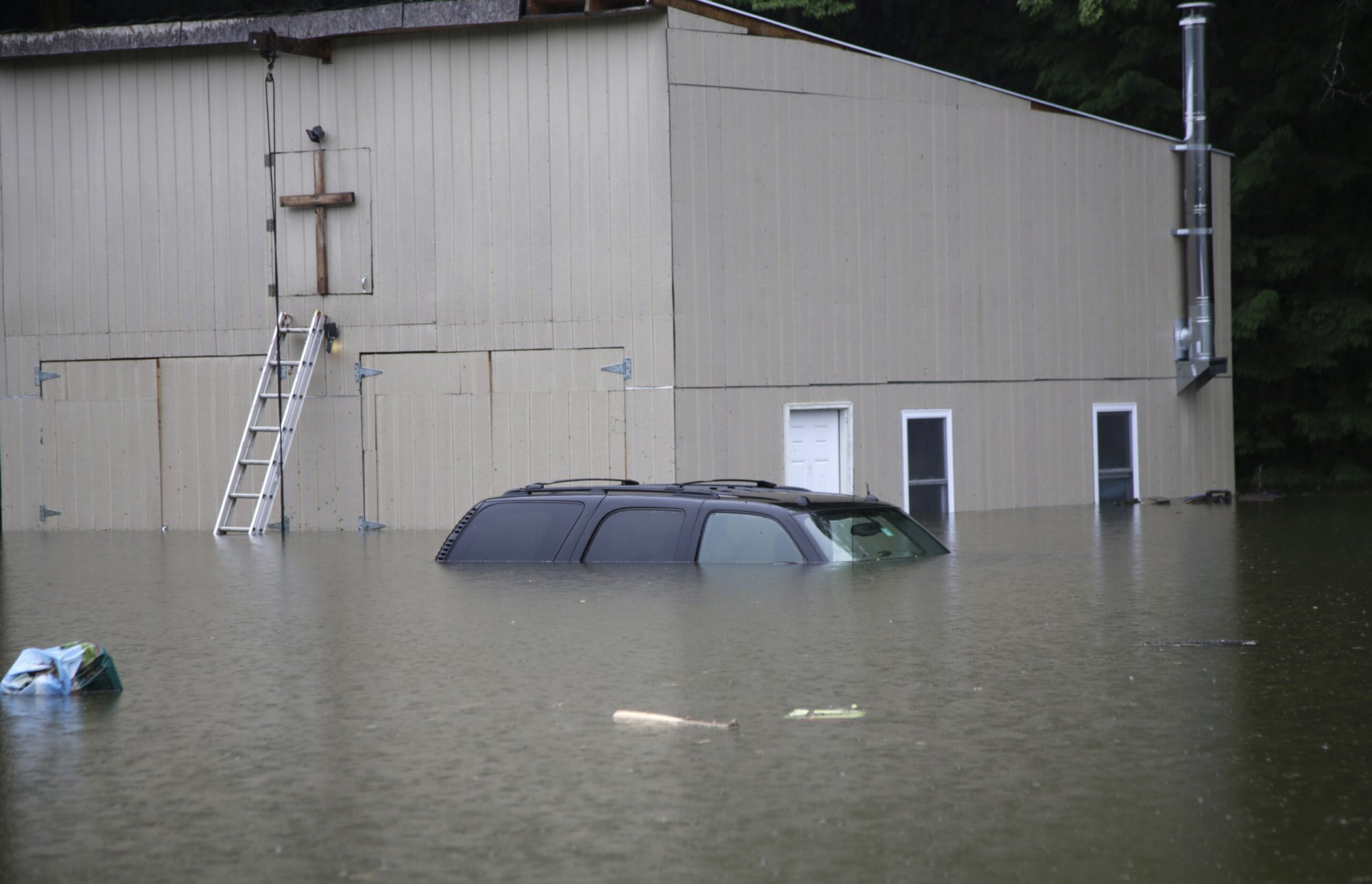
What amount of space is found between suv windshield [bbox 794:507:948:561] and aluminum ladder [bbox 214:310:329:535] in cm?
1053

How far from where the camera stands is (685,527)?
13797 millimetres

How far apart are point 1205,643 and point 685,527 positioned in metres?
4.72

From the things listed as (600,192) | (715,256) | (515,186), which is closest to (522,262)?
(515,186)

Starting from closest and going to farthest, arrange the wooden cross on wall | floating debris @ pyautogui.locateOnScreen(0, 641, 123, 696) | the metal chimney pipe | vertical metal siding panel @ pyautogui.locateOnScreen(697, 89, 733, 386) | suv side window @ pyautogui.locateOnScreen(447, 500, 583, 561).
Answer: floating debris @ pyautogui.locateOnScreen(0, 641, 123, 696) < suv side window @ pyautogui.locateOnScreen(447, 500, 583, 561) < vertical metal siding panel @ pyautogui.locateOnScreen(697, 89, 733, 386) < the wooden cross on wall < the metal chimney pipe

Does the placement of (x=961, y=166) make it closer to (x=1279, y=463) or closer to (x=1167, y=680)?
(x=1279, y=463)

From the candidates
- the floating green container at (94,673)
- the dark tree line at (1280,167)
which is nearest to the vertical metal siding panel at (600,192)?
the dark tree line at (1280,167)

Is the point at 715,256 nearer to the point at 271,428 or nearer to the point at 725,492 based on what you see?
the point at 271,428

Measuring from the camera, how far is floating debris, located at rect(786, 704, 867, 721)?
26.0ft

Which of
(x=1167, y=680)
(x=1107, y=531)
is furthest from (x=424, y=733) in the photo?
(x=1107, y=531)

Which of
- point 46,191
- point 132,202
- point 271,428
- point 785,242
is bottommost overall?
point 271,428

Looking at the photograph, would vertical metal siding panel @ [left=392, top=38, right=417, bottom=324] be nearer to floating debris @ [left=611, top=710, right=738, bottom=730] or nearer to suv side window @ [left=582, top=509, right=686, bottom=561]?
suv side window @ [left=582, top=509, right=686, bottom=561]

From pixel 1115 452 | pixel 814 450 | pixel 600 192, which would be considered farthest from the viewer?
pixel 1115 452

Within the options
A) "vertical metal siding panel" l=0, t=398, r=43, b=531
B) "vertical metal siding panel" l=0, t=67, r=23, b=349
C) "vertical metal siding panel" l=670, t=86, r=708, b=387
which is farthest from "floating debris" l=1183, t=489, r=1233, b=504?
"vertical metal siding panel" l=0, t=67, r=23, b=349

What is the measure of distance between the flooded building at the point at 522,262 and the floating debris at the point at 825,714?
13.7 metres
